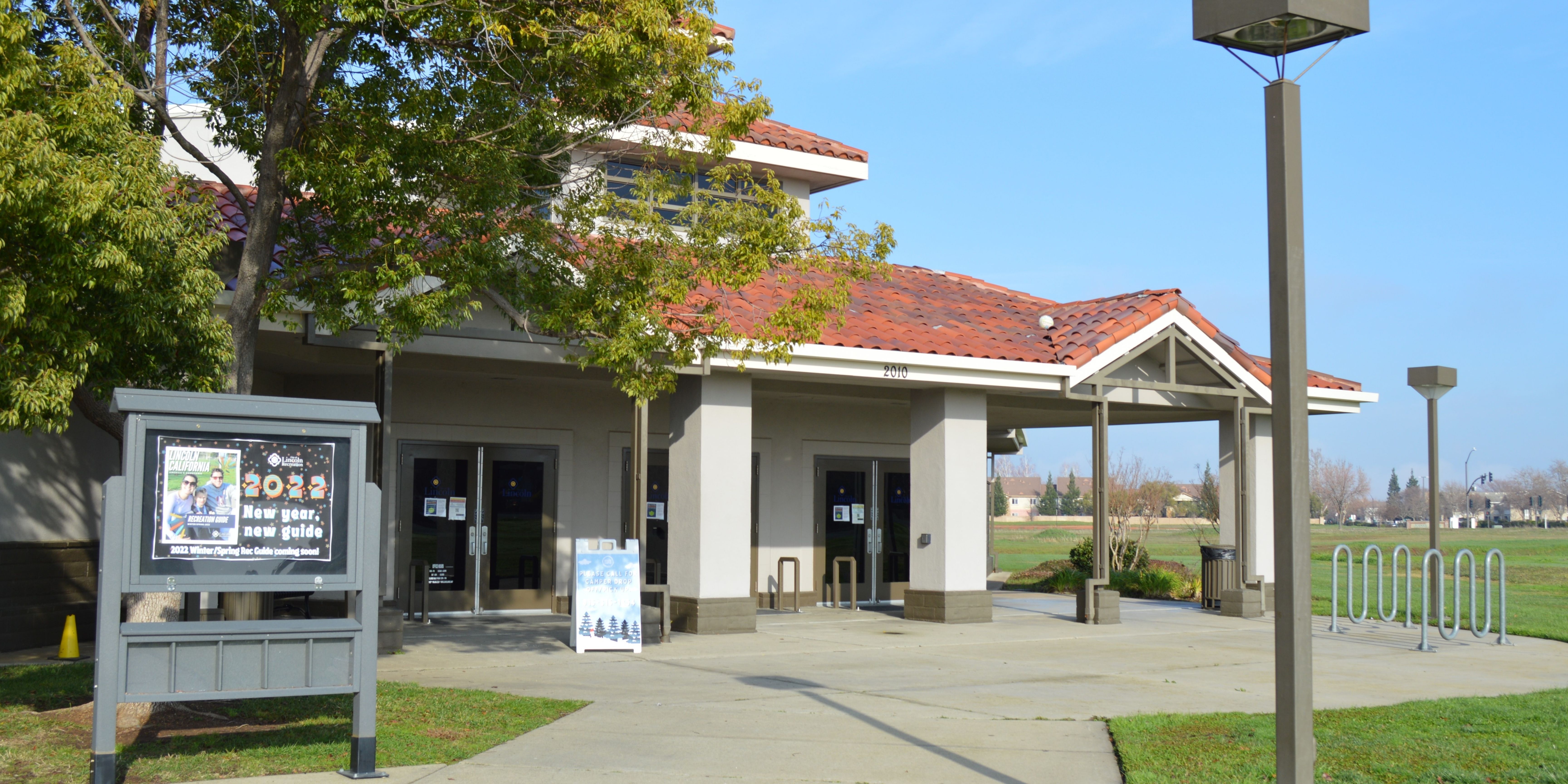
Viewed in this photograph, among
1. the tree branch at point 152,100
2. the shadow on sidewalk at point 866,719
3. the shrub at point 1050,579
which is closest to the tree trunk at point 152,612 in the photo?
the tree branch at point 152,100

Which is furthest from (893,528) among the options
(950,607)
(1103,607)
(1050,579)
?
(1050,579)

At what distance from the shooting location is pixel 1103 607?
17.6 meters

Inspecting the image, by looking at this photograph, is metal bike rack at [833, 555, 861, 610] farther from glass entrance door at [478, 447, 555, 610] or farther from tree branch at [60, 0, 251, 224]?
tree branch at [60, 0, 251, 224]

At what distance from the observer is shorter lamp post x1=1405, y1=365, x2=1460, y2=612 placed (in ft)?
61.1

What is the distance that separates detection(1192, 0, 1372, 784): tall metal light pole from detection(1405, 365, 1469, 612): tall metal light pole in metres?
14.9

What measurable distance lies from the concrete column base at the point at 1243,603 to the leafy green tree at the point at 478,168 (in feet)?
33.6

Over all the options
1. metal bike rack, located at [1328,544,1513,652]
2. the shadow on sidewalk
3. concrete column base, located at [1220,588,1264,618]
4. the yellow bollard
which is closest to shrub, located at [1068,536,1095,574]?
concrete column base, located at [1220,588,1264,618]

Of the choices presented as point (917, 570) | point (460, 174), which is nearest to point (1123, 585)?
point (917, 570)

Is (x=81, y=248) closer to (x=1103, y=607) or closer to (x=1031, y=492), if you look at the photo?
(x=1103, y=607)

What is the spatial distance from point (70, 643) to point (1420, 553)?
53298 mm

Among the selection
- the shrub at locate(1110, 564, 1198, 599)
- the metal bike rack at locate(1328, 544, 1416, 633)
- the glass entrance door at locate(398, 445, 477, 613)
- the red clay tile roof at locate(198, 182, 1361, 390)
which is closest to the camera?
the metal bike rack at locate(1328, 544, 1416, 633)

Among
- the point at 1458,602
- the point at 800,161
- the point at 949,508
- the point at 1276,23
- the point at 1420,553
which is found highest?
the point at 800,161

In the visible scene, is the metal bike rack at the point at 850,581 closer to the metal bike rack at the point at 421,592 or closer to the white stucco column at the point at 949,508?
the white stucco column at the point at 949,508

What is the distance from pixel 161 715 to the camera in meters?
8.82
